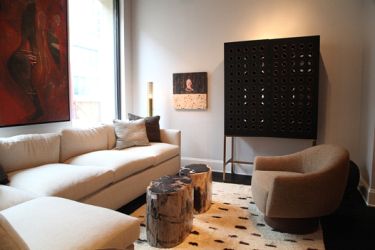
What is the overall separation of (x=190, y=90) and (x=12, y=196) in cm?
306

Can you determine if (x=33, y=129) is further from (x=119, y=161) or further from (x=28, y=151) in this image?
(x=119, y=161)

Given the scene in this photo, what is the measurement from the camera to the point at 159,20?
15.1ft

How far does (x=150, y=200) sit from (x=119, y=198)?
710mm

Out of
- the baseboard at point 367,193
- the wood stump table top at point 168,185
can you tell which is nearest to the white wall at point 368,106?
the baseboard at point 367,193

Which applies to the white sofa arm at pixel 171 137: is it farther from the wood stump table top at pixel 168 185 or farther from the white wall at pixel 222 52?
the wood stump table top at pixel 168 185

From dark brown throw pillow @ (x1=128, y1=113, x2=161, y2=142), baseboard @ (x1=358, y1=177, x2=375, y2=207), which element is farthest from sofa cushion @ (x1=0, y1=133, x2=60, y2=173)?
baseboard @ (x1=358, y1=177, x2=375, y2=207)

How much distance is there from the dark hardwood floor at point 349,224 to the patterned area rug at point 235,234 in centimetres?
10

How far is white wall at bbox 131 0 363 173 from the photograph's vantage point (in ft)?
11.8

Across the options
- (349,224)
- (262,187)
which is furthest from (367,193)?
(262,187)

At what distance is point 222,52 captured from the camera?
13.9 ft

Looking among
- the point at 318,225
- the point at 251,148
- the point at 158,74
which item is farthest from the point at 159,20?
the point at 318,225

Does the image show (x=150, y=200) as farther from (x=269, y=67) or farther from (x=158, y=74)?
(x=158, y=74)

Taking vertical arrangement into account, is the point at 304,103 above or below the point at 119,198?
above

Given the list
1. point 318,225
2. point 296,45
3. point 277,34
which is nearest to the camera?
point 318,225
